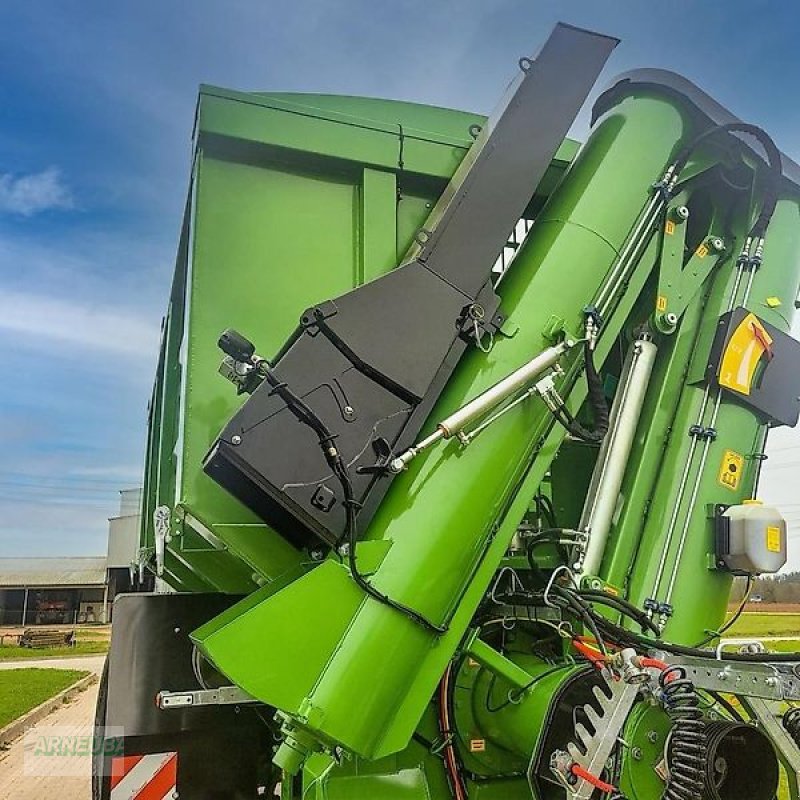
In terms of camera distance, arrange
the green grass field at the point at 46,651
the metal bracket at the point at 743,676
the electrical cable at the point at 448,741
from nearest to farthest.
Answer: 1. the metal bracket at the point at 743,676
2. the electrical cable at the point at 448,741
3. the green grass field at the point at 46,651

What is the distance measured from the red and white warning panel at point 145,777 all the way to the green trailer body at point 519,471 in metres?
0.13

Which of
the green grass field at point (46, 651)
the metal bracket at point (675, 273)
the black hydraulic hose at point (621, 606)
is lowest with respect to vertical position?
the green grass field at point (46, 651)

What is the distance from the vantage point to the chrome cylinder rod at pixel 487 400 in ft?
7.20

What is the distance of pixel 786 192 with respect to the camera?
2.98 meters

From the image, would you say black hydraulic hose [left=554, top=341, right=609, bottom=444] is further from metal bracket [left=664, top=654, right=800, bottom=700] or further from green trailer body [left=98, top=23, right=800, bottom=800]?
metal bracket [left=664, top=654, right=800, bottom=700]

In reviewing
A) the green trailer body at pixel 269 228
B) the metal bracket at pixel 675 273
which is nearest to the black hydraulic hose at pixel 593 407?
the metal bracket at pixel 675 273

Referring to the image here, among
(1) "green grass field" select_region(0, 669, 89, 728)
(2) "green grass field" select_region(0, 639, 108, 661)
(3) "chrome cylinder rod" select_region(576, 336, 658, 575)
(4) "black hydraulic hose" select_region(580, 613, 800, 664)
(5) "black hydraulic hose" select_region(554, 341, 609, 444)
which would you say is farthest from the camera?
(2) "green grass field" select_region(0, 639, 108, 661)

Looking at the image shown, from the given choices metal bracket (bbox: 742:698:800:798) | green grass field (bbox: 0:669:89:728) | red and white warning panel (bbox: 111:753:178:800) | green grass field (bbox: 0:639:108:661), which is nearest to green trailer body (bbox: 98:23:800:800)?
metal bracket (bbox: 742:698:800:798)

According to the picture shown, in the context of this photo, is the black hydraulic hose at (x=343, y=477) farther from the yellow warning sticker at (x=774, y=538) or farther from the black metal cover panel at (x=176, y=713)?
the yellow warning sticker at (x=774, y=538)

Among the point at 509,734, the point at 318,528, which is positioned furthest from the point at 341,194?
the point at 509,734

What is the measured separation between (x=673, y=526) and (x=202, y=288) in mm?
1697

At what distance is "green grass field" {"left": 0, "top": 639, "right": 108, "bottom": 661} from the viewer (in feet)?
63.2

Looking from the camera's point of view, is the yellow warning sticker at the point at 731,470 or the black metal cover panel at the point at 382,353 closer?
the black metal cover panel at the point at 382,353

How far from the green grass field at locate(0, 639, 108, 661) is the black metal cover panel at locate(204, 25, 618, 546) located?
751 inches
